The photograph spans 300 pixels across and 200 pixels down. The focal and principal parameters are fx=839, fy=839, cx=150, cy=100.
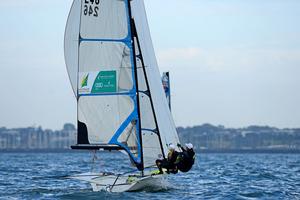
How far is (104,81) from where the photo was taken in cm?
2378

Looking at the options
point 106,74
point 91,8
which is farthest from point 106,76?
point 91,8

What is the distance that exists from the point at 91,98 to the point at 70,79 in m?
0.90

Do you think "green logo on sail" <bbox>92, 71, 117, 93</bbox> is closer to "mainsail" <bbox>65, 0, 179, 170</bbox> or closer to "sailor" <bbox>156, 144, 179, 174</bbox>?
"mainsail" <bbox>65, 0, 179, 170</bbox>

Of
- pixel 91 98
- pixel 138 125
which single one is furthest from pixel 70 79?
pixel 138 125

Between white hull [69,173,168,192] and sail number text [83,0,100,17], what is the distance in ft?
14.9

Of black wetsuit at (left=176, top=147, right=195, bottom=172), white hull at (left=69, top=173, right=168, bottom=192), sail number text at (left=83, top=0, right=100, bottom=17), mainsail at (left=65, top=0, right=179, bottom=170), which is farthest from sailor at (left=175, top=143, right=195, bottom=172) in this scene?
sail number text at (left=83, top=0, right=100, bottom=17)

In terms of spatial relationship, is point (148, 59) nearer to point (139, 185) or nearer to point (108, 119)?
point (108, 119)

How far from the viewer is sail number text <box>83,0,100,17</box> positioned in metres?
23.6

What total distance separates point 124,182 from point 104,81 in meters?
2.95

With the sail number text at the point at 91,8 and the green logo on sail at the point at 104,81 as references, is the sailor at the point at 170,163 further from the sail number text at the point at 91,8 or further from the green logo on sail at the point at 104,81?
the sail number text at the point at 91,8

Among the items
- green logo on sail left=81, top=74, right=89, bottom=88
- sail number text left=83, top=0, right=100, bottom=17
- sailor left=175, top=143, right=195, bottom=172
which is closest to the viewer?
sailor left=175, top=143, right=195, bottom=172

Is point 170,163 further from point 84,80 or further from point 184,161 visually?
point 84,80

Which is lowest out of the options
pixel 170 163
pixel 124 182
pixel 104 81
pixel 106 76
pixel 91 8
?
pixel 124 182

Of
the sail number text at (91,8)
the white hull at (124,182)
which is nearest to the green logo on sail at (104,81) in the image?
the sail number text at (91,8)
